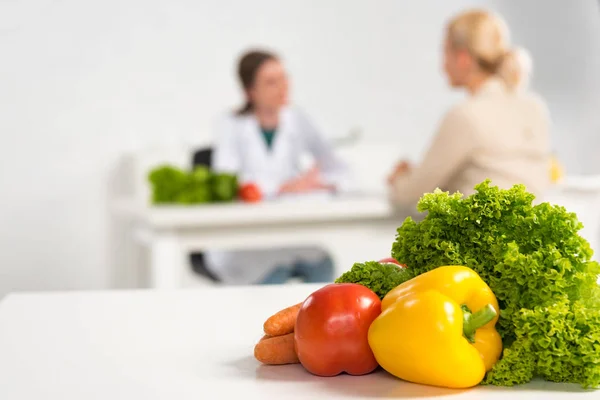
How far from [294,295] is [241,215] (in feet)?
6.72

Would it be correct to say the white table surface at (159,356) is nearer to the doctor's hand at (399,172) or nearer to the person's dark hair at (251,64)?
the doctor's hand at (399,172)

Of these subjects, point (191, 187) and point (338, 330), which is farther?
point (191, 187)

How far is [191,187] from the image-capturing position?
3783 millimetres

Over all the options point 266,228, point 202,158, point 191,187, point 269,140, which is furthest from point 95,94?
point 266,228

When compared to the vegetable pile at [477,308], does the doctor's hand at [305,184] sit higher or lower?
lower

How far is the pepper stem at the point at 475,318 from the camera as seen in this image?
0.85 metres

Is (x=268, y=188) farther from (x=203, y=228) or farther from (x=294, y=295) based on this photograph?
(x=294, y=295)

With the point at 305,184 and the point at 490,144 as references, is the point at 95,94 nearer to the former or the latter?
the point at 305,184

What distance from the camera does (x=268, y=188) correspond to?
16.5 ft

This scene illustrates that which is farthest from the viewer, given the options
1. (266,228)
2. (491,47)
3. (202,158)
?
(202,158)

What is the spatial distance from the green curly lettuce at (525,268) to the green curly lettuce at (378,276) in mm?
22

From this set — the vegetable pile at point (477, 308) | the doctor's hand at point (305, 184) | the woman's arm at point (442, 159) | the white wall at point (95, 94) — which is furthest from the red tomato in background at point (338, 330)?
the white wall at point (95, 94)

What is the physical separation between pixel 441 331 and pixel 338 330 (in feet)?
0.39

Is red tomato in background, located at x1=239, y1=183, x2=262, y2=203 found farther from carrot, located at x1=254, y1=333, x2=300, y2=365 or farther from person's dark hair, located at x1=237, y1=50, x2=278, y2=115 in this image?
carrot, located at x1=254, y1=333, x2=300, y2=365
